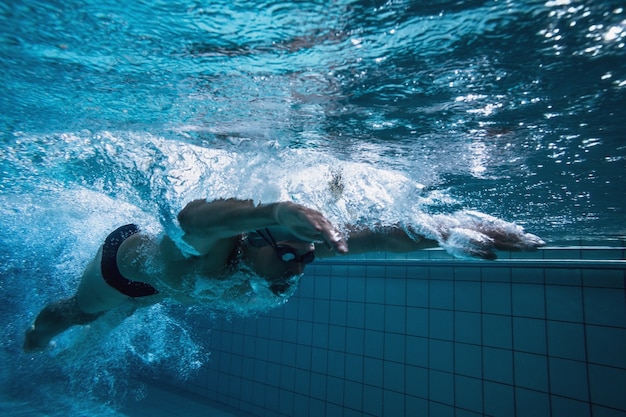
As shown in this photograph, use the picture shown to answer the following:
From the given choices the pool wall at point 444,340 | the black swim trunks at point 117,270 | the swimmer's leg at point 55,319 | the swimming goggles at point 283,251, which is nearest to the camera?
the swimming goggles at point 283,251

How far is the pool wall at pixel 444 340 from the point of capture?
5867mm

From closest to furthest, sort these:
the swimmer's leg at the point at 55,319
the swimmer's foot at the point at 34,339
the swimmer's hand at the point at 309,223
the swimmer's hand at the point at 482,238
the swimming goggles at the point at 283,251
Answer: the swimmer's hand at the point at 309,223 < the swimming goggles at the point at 283,251 < the swimmer's hand at the point at 482,238 < the swimmer's leg at the point at 55,319 < the swimmer's foot at the point at 34,339

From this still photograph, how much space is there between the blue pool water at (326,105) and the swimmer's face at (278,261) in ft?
1.48

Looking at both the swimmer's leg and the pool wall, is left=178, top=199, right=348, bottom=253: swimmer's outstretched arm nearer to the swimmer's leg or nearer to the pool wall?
the swimmer's leg

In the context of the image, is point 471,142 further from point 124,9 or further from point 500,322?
point 500,322

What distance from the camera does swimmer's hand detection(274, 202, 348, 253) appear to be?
5.57 feet

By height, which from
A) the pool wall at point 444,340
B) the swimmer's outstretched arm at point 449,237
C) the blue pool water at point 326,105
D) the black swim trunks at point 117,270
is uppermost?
the blue pool water at point 326,105

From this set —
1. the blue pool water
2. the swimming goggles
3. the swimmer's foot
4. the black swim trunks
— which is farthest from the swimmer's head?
the swimmer's foot

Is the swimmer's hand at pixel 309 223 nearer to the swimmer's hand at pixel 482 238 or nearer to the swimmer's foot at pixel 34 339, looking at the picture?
the swimmer's hand at pixel 482 238

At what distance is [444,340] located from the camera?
7.05 meters

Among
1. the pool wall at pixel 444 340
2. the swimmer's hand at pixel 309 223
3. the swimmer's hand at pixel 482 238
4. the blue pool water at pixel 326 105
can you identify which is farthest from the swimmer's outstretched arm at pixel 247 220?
the pool wall at pixel 444 340

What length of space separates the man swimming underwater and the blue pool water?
354mm

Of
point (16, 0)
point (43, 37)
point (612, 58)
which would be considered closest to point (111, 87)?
point (43, 37)

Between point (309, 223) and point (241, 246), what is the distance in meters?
1.38
